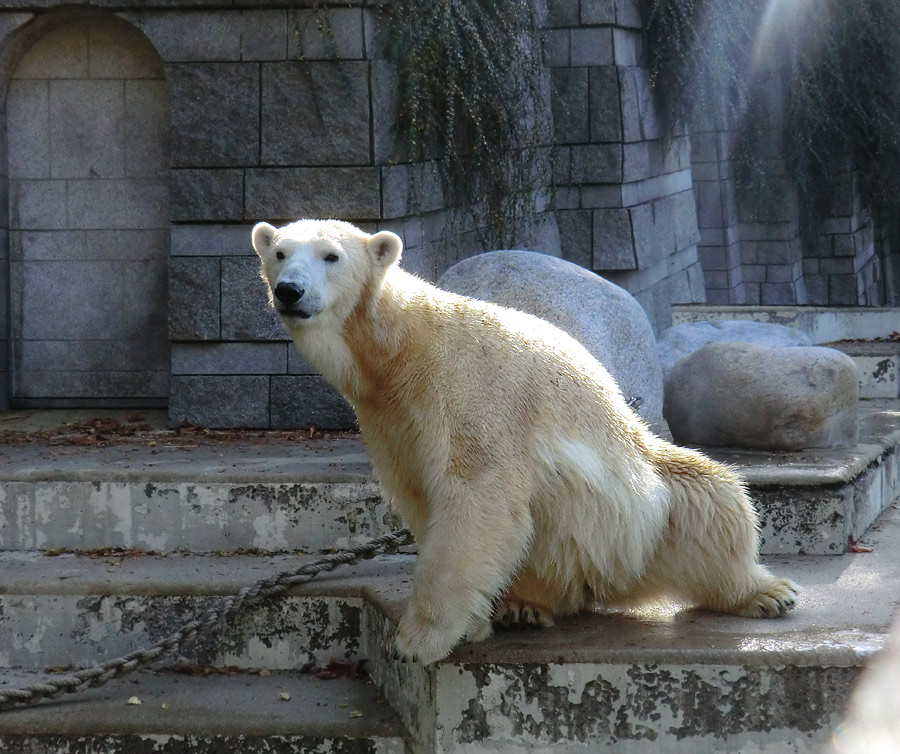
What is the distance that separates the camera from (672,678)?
2.97 metres

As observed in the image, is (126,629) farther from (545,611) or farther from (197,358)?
(197,358)

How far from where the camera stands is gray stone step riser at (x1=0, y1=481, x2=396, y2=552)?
416cm

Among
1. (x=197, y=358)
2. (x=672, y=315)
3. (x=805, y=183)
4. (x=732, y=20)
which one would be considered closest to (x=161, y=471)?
(x=197, y=358)

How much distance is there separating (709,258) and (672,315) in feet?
7.57

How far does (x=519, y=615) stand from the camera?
10.4 feet

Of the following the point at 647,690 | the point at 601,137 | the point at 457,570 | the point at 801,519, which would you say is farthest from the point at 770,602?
the point at 601,137

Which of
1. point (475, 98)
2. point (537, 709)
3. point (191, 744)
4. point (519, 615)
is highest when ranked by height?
point (475, 98)

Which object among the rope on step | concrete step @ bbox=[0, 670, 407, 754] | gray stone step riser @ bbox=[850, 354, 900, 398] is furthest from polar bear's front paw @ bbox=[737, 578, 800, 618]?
gray stone step riser @ bbox=[850, 354, 900, 398]

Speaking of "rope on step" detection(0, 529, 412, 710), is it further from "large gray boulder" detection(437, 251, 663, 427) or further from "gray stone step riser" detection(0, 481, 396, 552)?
"large gray boulder" detection(437, 251, 663, 427)

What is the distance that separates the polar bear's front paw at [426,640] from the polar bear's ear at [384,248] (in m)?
0.88

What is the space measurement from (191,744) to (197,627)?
1.30ft

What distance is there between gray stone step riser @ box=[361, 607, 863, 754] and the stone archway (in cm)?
352

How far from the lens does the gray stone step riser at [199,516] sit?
4152 mm

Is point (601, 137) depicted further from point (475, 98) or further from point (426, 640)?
point (426, 640)
